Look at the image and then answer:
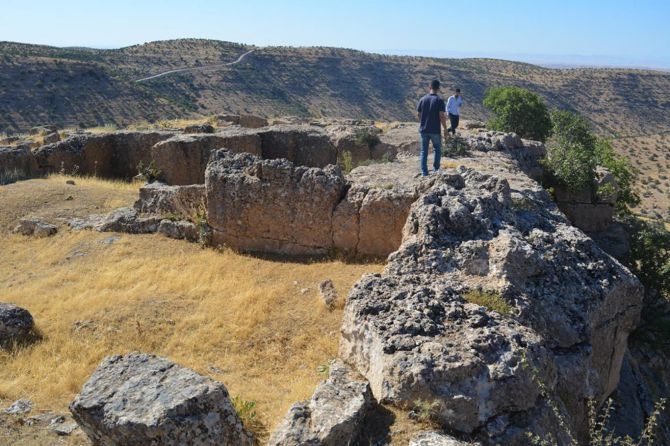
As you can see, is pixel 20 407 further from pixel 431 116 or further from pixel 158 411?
pixel 431 116

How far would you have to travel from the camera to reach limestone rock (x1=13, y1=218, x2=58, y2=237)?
13938mm

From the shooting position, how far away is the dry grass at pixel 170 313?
7.53 m

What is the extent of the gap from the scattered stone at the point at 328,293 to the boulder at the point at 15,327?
14.1 ft

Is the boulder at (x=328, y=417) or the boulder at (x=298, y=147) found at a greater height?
the boulder at (x=298, y=147)

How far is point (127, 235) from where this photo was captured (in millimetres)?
13406

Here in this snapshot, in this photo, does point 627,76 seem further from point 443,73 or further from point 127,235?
point 127,235

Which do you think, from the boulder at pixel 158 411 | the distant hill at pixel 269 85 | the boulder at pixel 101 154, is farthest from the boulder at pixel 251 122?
the boulder at pixel 158 411

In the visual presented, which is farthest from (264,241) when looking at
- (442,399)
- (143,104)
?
(143,104)

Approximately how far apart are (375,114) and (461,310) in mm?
60460

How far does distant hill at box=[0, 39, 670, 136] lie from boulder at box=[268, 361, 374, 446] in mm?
41132

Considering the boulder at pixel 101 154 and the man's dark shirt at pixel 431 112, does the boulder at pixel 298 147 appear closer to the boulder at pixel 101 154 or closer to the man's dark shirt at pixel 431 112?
the boulder at pixel 101 154

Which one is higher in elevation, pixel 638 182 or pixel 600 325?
pixel 600 325

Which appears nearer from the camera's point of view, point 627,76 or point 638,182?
point 638,182

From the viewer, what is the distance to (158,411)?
5203 mm
